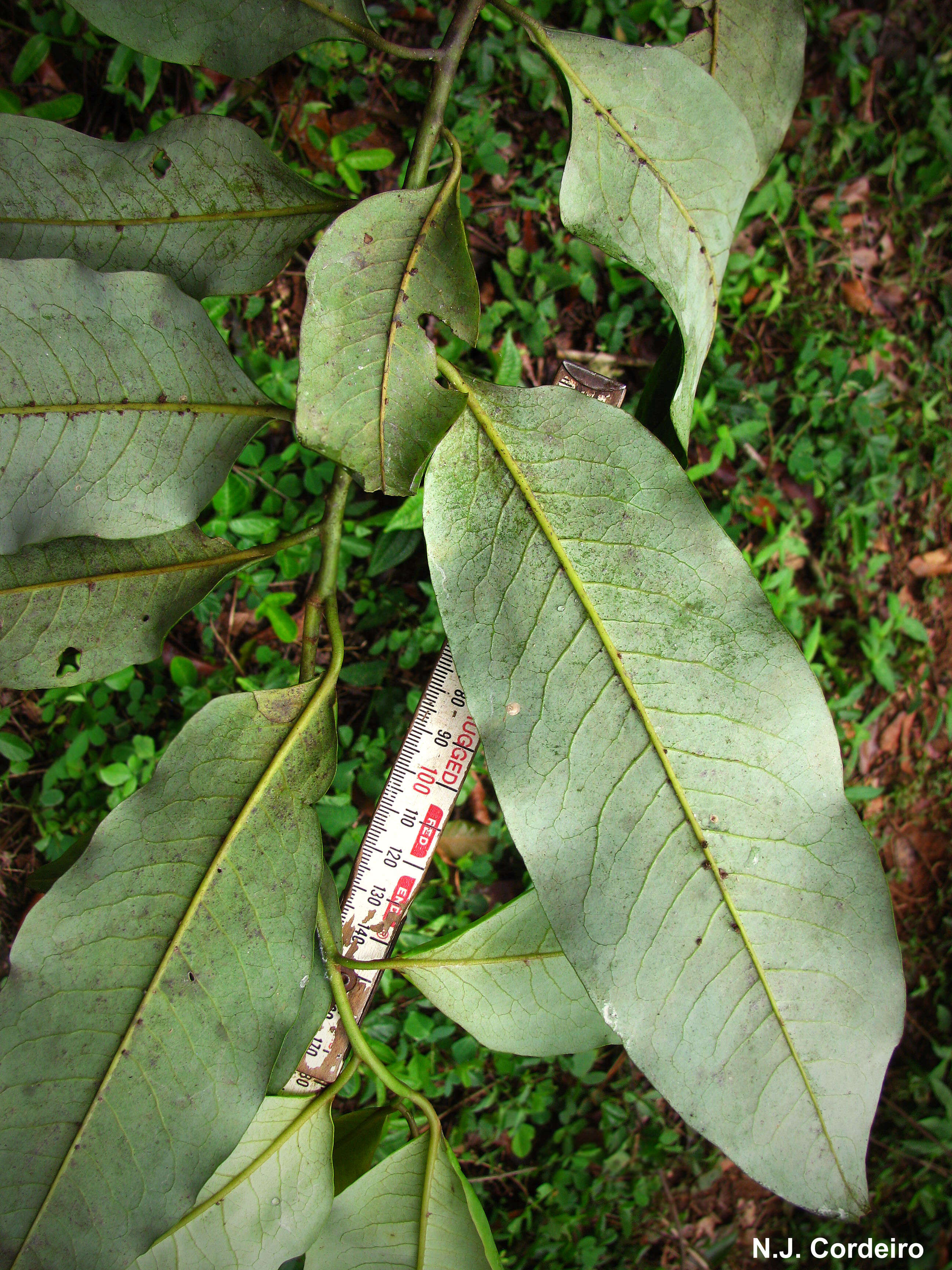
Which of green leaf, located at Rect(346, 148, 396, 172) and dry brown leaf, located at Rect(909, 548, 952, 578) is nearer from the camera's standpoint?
green leaf, located at Rect(346, 148, 396, 172)

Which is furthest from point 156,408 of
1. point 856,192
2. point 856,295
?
point 856,192

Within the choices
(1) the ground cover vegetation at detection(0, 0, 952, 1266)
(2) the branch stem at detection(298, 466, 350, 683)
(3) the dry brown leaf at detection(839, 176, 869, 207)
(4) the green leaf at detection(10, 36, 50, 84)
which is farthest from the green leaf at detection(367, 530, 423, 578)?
(3) the dry brown leaf at detection(839, 176, 869, 207)

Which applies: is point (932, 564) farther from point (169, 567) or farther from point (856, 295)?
point (169, 567)

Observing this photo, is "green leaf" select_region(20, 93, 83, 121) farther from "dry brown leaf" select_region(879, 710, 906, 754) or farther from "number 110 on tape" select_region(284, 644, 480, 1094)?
"dry brown leaf" select_region(879, 710, 906, 754)

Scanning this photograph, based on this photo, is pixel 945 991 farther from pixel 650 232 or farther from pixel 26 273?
pixel 26 273

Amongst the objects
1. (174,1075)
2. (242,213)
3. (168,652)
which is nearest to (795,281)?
(242,213)

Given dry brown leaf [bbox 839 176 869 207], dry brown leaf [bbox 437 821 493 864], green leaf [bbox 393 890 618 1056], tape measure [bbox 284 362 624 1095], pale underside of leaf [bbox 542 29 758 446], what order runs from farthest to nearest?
dry brown leaf [bbox 839 176 869 207]
dry brown leaf [bbox 437 821 493 864]
tape measure [bbox 284 362 624 1095]
green leaf [bbox 393 890 618 1056]
pale underside of leaf [bbox 542 29 758 446]
